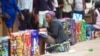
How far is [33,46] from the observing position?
21.8 feet

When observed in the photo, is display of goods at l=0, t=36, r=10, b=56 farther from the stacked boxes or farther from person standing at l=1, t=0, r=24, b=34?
person standing at l=1, t=0, r=24, b=34

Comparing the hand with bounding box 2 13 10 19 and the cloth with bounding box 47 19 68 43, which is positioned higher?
the hand with bounding box 2 13 10 19

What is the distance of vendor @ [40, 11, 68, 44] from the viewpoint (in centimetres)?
738

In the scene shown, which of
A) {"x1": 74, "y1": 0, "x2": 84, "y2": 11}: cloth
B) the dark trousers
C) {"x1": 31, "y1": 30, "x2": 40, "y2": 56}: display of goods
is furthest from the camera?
{"x1": 74, "y1": 0, "x2": 84, "y2": 11}: cloth

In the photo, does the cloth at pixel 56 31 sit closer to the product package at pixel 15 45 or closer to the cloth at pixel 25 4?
the product package at pixel 15 45

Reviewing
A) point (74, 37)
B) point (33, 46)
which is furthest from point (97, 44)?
Result: point (33, 46)

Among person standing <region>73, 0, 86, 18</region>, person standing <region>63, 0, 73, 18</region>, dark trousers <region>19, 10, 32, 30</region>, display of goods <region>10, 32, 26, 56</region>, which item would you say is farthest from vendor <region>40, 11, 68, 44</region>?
person standing <region>73, 0, 86, 18</region>

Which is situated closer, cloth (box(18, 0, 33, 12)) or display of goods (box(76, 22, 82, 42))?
→ cloth (box(18, 0, 33, 12))

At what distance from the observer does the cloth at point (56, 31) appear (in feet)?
24.3

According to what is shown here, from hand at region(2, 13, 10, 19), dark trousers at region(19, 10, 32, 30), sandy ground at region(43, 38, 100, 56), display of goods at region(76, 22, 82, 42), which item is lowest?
sandy ground at region(43, 38, 100, 56)

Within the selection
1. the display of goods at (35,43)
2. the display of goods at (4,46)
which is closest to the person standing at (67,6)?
the display of goods at (35,43)

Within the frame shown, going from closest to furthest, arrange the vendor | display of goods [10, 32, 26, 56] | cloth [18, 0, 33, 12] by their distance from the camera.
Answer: display of goods [10, 32, 26, 56] → the vendor → cloth [18, 0, 33, 12]

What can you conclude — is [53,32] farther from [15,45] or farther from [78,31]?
[78,31]

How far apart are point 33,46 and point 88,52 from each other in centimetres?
164
